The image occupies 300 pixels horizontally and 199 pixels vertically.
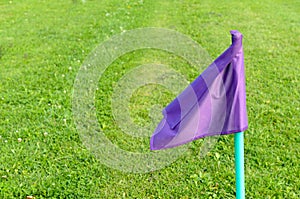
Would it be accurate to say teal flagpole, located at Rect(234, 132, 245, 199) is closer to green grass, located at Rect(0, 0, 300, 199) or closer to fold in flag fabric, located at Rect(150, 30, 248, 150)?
fold in flag fabric, located at Rect(150, 30, 248, 150)

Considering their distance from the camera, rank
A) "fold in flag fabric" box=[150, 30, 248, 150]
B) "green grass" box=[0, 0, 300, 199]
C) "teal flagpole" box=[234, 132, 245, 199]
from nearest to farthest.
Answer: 1. "fold in flag fabric" box=[150, 30, 248, 150]
2. "teal flagpole" box=[234, 132, 245, 199]
3. "green grass" box=[0, 0, 300, 199]

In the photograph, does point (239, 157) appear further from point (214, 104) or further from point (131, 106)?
point (131, 106)

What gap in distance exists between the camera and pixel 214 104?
5.82 ft

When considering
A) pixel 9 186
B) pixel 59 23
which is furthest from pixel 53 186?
pixel 59 23

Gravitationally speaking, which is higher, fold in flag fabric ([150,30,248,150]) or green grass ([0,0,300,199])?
fold in flag fabric ([150,30,248,150])

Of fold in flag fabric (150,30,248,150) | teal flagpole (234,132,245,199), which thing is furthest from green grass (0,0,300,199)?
fold in flag fabric (150,30,248,150)

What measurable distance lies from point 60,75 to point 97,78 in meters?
0.47

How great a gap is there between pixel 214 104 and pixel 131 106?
207 cm

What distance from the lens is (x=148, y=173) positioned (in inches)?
113

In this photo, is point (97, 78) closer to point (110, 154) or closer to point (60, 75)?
point (60, 75)

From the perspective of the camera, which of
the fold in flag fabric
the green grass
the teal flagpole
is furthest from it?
the green grass

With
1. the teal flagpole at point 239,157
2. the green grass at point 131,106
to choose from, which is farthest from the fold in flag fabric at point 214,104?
the green grass at point 131,106

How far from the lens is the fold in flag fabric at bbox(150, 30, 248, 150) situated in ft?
5.69

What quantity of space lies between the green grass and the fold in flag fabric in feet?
3.32
